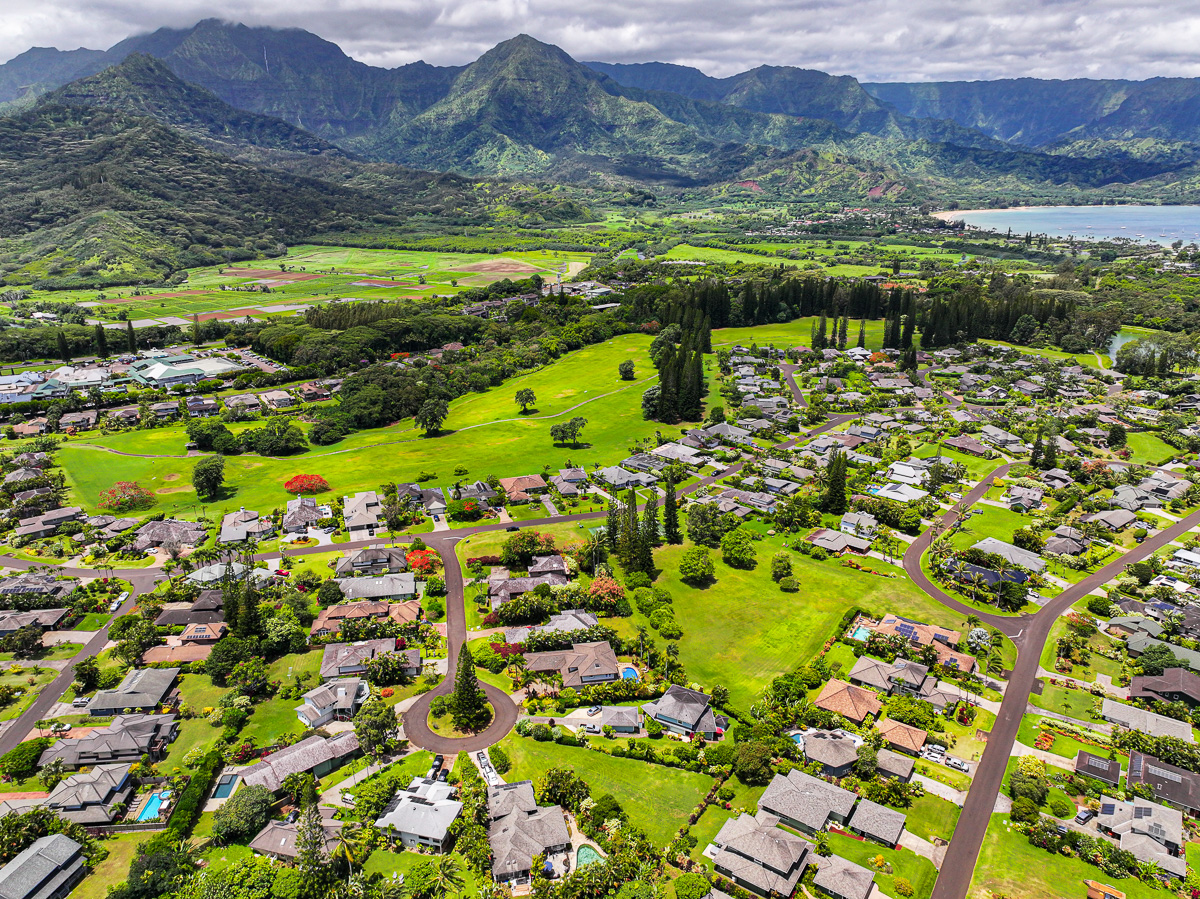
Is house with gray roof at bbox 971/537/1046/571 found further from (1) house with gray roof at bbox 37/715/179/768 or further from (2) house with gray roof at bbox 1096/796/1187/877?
(1) house with gray roof at bbox 37/715/179/768

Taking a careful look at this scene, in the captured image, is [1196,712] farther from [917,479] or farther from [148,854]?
[148,854]

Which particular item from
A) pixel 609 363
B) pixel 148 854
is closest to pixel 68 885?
pixel 148 854

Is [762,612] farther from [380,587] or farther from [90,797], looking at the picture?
[90,797]

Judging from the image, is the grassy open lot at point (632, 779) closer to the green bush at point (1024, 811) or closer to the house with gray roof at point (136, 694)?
the green bush at point (1024, 811)

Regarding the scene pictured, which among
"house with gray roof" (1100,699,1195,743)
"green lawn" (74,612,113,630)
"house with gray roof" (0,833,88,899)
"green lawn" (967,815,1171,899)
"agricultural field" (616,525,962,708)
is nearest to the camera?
"house with gray roof" (0,833,88,899)

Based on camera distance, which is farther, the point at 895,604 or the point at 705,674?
the point at 895,604

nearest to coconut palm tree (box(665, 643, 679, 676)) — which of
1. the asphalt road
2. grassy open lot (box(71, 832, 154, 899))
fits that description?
the asphalt road
